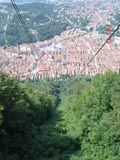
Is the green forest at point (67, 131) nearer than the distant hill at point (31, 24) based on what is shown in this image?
Yes

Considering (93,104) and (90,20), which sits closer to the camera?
(93,104)

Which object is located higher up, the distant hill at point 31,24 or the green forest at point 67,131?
the green forest at point 67,131

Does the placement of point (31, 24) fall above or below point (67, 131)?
below

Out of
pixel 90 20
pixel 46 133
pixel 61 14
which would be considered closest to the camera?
pixel 46 133

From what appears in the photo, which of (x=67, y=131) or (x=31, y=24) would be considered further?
(x=31, y=24)

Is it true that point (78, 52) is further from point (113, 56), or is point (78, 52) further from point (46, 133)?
point (46, 133)

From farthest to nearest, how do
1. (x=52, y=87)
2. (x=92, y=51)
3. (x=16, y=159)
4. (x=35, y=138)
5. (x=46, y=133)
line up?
(x=92, y=51), (x=52, y=87), (x=46, y=133), (x=35, y=138), (x=16, y=159)

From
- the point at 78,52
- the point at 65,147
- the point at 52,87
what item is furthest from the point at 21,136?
the point at 78,52

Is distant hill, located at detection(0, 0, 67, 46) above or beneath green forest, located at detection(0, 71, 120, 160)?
beneath

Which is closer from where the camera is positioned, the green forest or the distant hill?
the green forest

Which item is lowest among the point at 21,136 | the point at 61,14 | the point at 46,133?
the point at 61,14

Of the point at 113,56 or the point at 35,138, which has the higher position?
the point at 35,138
